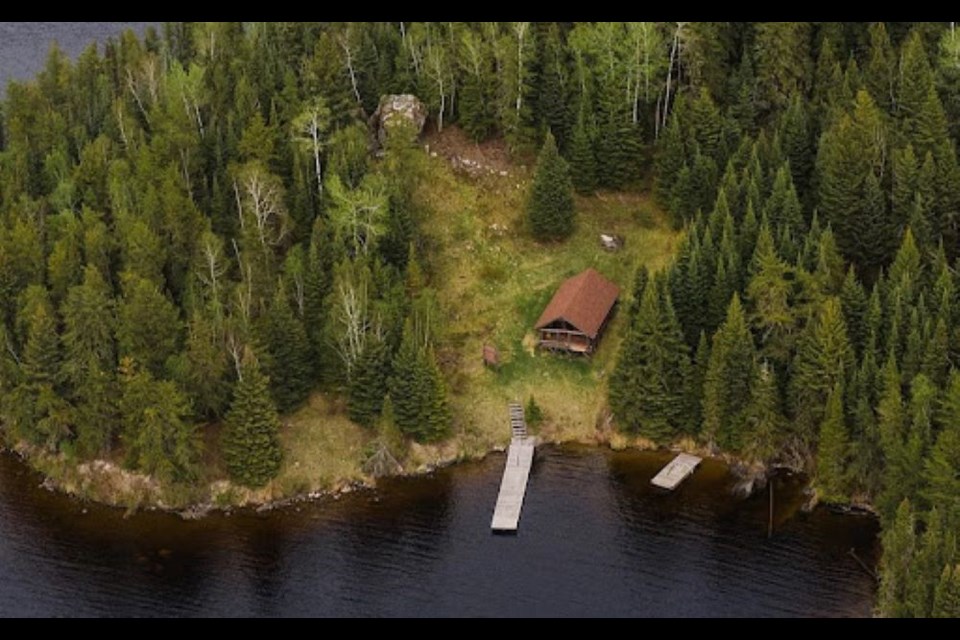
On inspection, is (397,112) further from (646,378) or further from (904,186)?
(904,186)

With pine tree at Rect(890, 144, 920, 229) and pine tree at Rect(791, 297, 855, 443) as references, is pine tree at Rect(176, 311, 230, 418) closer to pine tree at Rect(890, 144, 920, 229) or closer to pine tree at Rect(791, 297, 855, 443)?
pine tree at Rect(791, 297, 855, 443)

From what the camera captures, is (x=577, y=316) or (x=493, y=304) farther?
(x=493, y=304)

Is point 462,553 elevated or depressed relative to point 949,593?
depressed

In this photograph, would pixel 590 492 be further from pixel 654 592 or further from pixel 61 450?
pixel 61 450

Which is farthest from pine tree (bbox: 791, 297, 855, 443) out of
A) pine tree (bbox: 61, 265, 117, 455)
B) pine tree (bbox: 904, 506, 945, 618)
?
pine tree (bbox: 61, 265, 117, 455)

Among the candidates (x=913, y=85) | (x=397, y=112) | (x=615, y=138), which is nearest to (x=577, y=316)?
(x=615, y=138)
